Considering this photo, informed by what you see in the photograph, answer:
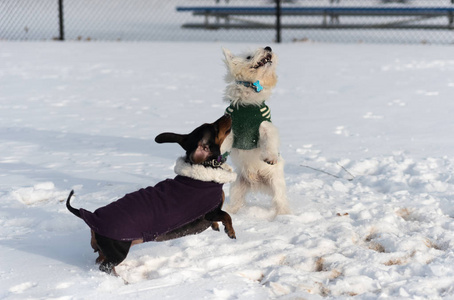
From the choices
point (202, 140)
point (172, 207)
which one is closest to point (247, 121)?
point (202, 140)

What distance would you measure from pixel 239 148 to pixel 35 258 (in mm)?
1534

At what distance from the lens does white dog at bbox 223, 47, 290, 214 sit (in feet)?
13.2

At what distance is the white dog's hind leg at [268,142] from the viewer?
399cm

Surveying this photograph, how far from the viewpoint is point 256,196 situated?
480 cm

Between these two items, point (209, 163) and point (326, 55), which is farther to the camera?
point (326, 55)

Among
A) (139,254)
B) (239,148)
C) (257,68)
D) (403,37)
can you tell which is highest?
(257,68)

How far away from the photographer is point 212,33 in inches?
711

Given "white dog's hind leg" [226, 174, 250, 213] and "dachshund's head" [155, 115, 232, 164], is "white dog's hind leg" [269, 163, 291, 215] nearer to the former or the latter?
"white dog's hind leg" [226, 174, 250, 213]

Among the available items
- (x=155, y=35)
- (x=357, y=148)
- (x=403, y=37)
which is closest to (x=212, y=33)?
(x=155, y=35)

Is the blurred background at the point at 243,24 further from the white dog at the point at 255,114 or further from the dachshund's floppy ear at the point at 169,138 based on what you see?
the dachshund's floppy ear at the point at 169,138

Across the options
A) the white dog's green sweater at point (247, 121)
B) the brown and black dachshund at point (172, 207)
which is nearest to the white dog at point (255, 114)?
the white dog's green sweater at point (247, 121)

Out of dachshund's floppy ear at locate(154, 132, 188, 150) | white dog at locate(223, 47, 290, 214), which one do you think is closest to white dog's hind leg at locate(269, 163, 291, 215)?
white dog at locate(223, 47, 290, 214)

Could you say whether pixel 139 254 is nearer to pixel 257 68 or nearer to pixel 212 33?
pixel 257 68

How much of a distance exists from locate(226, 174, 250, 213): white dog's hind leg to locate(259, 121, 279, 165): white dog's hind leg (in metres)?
0.41
